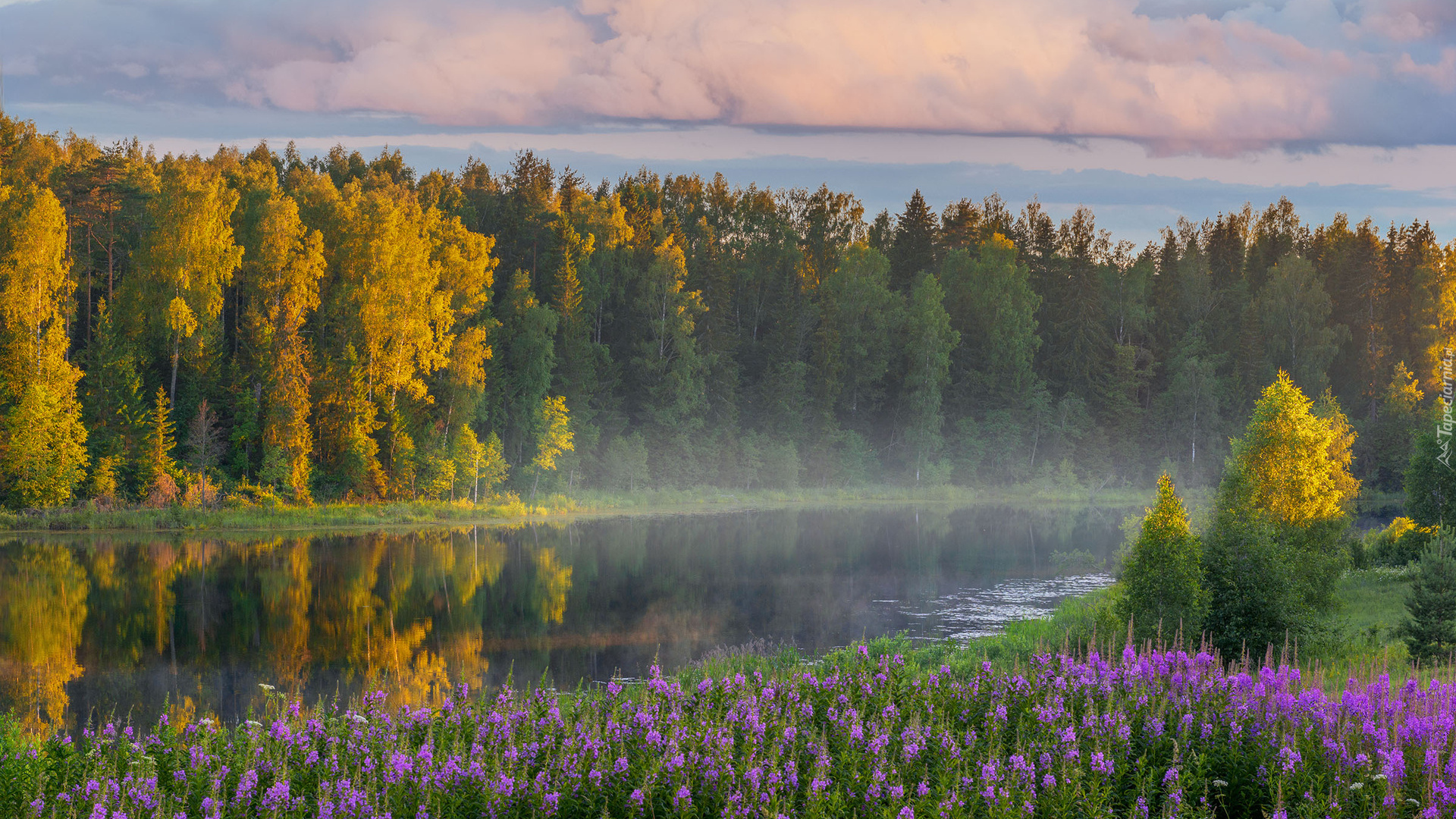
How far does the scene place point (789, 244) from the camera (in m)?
93.9

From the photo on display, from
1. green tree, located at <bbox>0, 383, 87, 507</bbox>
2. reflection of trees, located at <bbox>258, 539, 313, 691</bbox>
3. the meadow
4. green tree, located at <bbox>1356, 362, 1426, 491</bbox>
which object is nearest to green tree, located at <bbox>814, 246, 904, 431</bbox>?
green tree, located at <bbox>1356, 362, 1426, 491</bbox>

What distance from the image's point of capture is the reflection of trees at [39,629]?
2095cm

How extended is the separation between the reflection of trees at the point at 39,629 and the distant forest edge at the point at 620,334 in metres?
11.8

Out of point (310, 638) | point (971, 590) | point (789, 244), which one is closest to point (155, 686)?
point (310, 638)

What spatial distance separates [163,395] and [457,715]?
46.6 meters

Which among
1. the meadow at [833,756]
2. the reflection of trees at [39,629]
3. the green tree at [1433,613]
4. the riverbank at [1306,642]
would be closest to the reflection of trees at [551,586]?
the riverbank at [1306,642]

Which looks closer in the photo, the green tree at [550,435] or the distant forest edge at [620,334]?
the distant forest edge at [620,334]

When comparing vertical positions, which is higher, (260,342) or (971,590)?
(260,342)

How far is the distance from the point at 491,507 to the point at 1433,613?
47796 mm

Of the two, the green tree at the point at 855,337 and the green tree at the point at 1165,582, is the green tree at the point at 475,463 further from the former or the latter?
the green tree at the point at 1165,582

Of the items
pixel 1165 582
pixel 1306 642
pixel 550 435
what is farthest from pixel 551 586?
pixel 550 435

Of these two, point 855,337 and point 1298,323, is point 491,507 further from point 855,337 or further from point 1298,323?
point 1298,323

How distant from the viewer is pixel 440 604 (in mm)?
33500

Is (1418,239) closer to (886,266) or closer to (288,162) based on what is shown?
(886,266)
